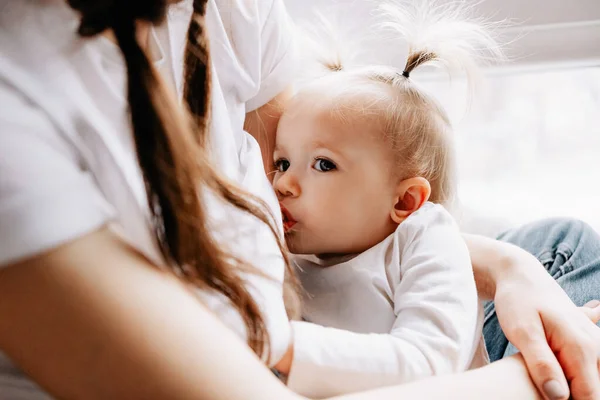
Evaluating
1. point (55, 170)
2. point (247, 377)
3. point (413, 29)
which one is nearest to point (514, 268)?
point (413, 29)

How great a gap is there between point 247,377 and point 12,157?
196mm

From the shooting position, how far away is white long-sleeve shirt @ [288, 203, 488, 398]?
57 cm

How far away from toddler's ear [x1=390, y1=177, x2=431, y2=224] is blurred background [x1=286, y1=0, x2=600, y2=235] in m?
0.53

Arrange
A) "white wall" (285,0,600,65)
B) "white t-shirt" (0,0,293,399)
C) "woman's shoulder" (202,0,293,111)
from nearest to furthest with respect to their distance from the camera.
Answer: "white t-shirt" (0,0,293,399)
"woman's shoulder" (202,0,293,111)
"white wall" (285,0,600,65)

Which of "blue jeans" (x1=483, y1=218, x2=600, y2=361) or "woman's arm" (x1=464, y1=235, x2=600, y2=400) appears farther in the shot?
"blue jeans" (x1=483, y1=218, x2=600, y2=361)

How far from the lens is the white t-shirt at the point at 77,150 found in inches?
14.8

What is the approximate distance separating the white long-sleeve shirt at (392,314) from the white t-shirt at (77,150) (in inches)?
1.9

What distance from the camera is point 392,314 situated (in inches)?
26.6

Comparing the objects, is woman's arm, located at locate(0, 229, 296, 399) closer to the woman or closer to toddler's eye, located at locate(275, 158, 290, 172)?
the woman

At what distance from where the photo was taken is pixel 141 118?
0.44 m

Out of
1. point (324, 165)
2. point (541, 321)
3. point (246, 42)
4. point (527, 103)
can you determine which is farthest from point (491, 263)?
point (527, 103)

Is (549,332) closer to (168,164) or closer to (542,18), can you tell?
(168,164)

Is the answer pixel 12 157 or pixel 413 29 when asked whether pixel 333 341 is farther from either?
pixel 413 29

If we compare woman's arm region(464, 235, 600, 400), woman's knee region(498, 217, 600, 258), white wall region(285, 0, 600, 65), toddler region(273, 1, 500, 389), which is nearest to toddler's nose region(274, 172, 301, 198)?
toddler region(273, 1, 500, 389)
